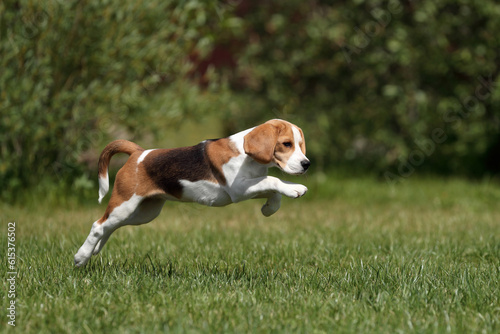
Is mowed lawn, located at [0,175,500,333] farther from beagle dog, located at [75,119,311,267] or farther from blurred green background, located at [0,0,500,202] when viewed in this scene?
blurred green background, located at [0,0,500,202]

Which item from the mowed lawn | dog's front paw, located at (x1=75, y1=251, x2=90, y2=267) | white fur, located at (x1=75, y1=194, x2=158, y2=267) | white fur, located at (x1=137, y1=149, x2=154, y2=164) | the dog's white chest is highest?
white fur, located at (x1=137, y1=149, x2=154, y2=164)

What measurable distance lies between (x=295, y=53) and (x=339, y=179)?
245cm

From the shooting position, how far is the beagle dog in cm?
368

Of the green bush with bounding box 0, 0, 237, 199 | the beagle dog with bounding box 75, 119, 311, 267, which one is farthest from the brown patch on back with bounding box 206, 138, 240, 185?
the green bush with bounding box 0, 0, 237, 199

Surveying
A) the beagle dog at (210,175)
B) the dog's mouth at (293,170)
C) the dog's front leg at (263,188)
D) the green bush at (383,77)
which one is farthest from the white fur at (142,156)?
the green bush at (383,77)

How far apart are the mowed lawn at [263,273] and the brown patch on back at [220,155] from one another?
761mm

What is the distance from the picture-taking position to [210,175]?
3.90m

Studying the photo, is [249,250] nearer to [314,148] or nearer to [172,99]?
[172,99]

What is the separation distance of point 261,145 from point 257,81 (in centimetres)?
758

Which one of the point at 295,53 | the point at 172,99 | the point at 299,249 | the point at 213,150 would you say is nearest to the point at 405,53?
the point at 295,53

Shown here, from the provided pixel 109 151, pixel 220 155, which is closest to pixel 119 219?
pixel 109 151

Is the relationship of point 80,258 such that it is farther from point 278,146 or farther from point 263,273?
point 278,146

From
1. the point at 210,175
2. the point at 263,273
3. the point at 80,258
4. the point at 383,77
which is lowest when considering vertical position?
the point at 263,273

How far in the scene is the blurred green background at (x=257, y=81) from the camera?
7387 mm
